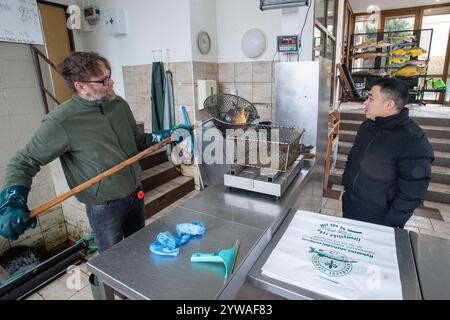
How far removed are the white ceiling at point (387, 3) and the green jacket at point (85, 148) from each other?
7.62 meters

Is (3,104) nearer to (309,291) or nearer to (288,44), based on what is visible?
(288,44)

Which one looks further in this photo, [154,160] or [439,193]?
[154,160]

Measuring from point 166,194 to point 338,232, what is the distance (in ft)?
8.43

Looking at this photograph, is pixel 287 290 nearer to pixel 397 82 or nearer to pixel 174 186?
pixel 397 82

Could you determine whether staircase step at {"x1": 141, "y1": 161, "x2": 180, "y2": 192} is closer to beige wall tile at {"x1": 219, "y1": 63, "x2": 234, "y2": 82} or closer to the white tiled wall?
the white tiled wall

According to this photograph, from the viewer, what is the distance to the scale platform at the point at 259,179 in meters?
1.38

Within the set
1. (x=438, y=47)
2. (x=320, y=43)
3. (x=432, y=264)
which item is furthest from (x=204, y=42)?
(x=438, y=47)

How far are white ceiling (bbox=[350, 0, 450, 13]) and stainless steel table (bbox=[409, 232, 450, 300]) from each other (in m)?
7.65

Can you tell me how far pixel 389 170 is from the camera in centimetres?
154

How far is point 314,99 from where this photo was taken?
2348mm

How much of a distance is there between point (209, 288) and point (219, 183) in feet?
2.89

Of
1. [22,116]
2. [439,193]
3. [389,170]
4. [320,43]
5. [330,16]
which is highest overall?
[330,16]

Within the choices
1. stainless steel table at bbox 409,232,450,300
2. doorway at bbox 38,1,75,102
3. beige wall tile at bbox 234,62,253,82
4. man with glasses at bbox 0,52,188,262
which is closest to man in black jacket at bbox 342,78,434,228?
stainless steel table at bbox 409,232,450,300
